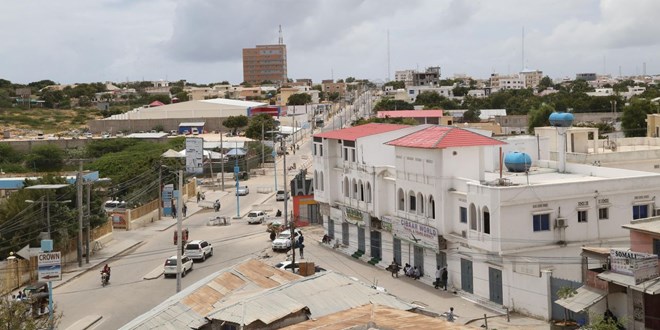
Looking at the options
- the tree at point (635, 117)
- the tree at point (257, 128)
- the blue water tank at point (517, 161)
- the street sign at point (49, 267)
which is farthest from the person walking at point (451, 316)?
the tree at point (257, 128)

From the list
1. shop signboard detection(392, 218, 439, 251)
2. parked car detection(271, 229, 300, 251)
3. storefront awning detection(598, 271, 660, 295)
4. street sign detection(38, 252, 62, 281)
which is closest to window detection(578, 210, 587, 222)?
shop signboard detection(392, 218, 439, 251)

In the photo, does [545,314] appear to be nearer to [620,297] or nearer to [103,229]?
[620,297]

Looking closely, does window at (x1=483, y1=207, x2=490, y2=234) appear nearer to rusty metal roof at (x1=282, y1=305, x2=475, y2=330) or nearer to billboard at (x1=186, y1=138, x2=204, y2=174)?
rusty metal roof at (x1=282, y1=305, x2=475, y2=330)

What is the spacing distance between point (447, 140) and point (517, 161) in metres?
4.12

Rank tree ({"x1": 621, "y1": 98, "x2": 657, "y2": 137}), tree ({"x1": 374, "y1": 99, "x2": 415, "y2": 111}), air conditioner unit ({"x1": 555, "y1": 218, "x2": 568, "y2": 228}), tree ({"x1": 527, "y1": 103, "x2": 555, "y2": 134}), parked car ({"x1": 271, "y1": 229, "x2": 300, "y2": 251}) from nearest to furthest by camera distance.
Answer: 1. air conditioner unit ({"x1": 555, "y1": 218, "x2": 568, "y2": 228})
2. parked car ({"x1": 271, "y1": 229, "x2": 300, "y2": 251})
3. tree ({"x1": 621, "y1": 98, "x2": 657, "y2": 137})
4. tree ({"x1": 527, "y1": 103, "x2": 555, "y2": 134})
5. tree ({"x1": 374, "y1": 99, "x2": 415, "y2": 111})

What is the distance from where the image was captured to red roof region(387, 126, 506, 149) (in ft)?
115

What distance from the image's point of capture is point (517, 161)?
124 ft

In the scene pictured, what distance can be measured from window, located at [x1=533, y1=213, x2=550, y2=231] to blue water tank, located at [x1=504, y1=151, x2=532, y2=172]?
230 inches

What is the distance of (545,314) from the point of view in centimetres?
2852

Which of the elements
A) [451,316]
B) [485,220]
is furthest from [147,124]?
[451,316]

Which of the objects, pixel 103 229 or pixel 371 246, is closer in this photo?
pixel 371 246

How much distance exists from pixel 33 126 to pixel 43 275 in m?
128

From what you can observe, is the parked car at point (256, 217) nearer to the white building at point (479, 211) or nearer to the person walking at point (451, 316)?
the white building at point (479, 211)

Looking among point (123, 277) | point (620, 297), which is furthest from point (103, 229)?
point (620, 297)
